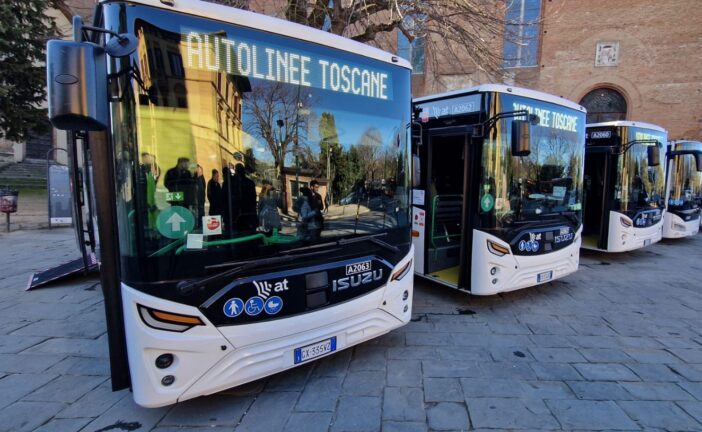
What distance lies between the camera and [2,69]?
46.7ft

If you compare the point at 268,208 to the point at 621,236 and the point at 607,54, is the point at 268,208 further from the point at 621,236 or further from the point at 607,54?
the point at 607,54

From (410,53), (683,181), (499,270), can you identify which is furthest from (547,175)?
(410,53)

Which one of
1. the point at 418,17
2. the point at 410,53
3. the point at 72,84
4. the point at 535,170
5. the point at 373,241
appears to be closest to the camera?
the point at 72,84

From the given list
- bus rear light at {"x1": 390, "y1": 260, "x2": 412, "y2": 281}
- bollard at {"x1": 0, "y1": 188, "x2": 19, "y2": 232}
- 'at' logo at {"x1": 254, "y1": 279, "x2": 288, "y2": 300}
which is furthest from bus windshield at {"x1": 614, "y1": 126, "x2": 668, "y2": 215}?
bollard at {"x1": 0, "y1": 188, "x2": 19, "y2": 232}

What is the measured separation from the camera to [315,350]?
9.58 feet

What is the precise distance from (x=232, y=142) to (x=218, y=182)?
0.97 feet

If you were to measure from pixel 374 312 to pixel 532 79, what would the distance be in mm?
20802

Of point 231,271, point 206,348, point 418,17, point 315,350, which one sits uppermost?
point 418,17

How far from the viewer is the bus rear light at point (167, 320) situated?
230 cm

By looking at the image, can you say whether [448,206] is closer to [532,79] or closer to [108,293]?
[108,293]

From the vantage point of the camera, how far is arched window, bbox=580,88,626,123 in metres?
18.8

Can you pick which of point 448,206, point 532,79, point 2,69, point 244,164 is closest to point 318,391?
point 244,164

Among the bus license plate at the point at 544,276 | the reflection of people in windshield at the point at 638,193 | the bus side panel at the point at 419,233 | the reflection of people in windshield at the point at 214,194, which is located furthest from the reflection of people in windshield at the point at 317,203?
the reflection of people in windshield at the point at 638,193

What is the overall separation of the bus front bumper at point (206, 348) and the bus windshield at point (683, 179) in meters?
11.2
